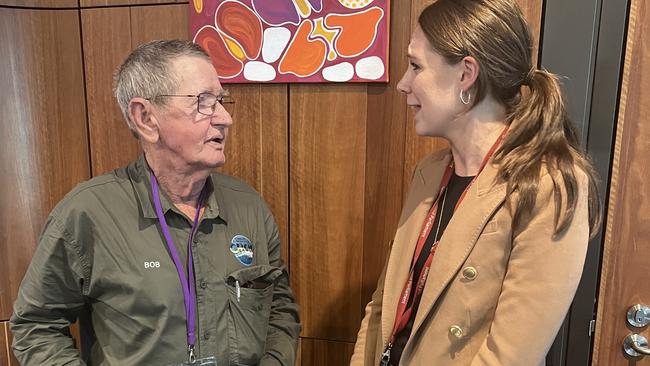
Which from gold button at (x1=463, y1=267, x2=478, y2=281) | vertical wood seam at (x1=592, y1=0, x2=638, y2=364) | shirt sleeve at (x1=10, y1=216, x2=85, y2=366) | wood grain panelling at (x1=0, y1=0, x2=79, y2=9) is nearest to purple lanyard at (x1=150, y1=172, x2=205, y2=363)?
shirt sleeve at (x1=10, y1=216, x2=85, y2=366)

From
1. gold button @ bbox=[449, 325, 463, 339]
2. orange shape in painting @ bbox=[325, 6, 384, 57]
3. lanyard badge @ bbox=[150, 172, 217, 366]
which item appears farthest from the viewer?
orange shape in painting @ bbox=[325, 6, 384, 57]

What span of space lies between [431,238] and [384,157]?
0.52 m

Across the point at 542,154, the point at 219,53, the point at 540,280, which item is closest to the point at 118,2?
the point at 219,53

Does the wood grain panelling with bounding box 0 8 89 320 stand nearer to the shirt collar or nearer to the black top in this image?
Answer: the shirt collar

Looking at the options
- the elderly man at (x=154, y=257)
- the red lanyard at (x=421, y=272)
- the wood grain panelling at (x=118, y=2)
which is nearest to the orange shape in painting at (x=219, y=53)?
the wood grain panelling at (x=118, y=2)

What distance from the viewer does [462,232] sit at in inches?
41.7

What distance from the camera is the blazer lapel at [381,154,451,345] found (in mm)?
1233

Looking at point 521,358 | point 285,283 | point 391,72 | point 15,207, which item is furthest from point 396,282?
point 15,207

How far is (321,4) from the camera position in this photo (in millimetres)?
Result: 1594

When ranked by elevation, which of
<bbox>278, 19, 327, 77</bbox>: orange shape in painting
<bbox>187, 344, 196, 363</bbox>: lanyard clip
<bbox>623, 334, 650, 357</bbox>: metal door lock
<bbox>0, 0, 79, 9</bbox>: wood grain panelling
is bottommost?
<bbox>623, 334, 650, 357</bbox>: metal door lock

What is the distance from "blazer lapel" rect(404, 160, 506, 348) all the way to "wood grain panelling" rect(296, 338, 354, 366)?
30.6 inches

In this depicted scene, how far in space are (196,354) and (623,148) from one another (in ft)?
4.57

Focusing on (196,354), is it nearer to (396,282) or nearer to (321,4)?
(396,282)

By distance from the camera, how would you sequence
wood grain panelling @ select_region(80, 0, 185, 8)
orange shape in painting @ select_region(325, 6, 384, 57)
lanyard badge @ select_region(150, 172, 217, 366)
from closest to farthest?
lanyard badge @ select_region(150, 172, 217, 366)
orange shape in painting @ select_region(325, 6, 384, 57)
wood grain panelling @ select_region(80, 0, 185, 8)
